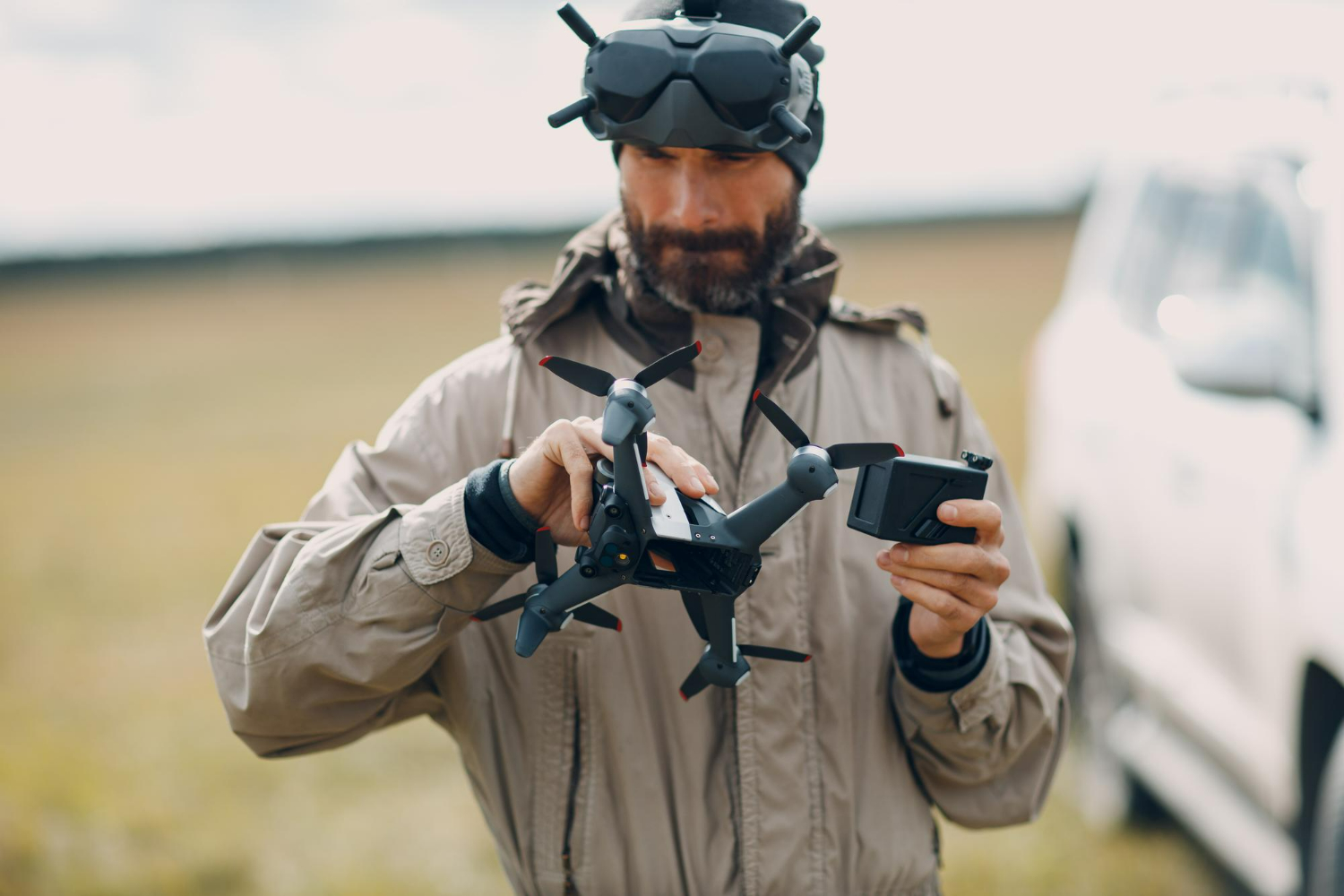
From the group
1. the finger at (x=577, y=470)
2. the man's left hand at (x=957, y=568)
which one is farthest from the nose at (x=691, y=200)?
the man's left hand at (x=957, y=568)

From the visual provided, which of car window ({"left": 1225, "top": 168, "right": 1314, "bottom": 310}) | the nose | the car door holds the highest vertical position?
the nose

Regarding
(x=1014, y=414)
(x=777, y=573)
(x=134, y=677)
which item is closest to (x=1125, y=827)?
(x=777, y=573)

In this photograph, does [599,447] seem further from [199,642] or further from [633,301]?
[199,642]

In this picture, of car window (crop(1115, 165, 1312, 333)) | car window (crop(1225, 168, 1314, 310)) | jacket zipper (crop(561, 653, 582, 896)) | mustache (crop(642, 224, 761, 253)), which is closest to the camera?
jacket zipper (crop(561, 653, 582, 896))

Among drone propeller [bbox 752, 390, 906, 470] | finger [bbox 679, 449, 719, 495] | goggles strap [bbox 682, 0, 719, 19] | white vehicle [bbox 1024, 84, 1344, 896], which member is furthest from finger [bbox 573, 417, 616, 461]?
white vehicle [bbox 1024, 84, 1344, 896]

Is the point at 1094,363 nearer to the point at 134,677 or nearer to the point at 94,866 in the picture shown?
the point at 94,866

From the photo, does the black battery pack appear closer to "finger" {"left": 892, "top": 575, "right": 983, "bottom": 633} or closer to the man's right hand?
"finger" {"left": 892, "top": 575, "right": 983, "bottom": 633}

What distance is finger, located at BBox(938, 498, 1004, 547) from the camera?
2021 millimetres

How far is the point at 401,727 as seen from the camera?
6.82m

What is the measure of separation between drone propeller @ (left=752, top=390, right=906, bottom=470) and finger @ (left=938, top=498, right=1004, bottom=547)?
0.12 metres

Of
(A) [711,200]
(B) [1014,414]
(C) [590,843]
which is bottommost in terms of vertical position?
(B) [1014,414]

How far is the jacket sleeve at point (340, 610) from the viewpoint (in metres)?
2.08

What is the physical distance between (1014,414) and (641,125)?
12.9 m

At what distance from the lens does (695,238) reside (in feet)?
7.80
